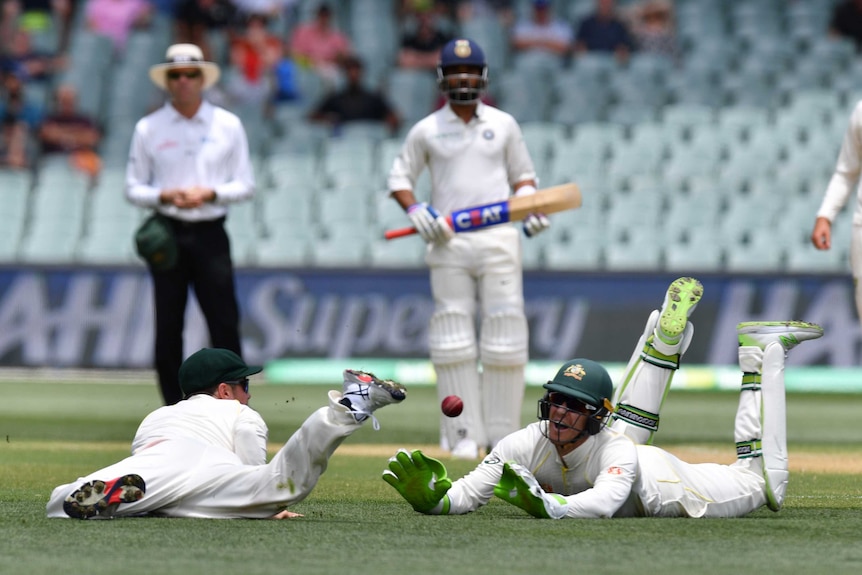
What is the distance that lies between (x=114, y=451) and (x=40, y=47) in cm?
969

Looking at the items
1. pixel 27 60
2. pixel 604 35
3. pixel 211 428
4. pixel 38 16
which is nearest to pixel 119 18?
pixel 38 16

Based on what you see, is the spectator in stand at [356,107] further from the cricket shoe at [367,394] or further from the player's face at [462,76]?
the cricket shoe at [367,394]

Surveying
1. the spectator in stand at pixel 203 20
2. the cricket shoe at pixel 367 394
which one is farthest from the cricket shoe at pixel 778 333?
the spectator in stand at pixel 203 20

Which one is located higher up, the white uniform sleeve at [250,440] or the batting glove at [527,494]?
the white uniform sleeve at [250,440]

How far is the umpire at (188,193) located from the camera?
333 inches

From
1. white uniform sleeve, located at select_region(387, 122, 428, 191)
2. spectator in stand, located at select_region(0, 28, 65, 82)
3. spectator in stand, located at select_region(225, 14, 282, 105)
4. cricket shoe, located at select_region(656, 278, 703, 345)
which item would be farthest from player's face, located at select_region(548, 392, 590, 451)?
spectator in stand, located at select_region(0, 28, 65, 82)

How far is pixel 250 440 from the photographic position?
542 centimetres

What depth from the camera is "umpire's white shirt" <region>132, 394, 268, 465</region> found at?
5.41 meters

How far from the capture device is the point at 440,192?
830cm

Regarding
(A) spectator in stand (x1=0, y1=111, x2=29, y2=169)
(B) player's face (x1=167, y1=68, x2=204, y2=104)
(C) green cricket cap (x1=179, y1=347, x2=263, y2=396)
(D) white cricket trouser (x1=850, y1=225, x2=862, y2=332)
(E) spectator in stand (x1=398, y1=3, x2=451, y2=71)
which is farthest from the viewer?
(E) spectator in stand (x1=398, y1=3, x2=451, y2=71)

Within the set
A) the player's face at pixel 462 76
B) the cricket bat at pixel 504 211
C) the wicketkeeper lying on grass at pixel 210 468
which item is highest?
the player's face at pixel 462 76

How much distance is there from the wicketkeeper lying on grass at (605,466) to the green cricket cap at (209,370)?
65 cm

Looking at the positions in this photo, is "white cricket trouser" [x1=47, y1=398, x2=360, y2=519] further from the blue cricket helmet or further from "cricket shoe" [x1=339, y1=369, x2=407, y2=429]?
the blue cricket helmet

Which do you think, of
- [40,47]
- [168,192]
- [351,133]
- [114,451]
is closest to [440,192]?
[168,192]
